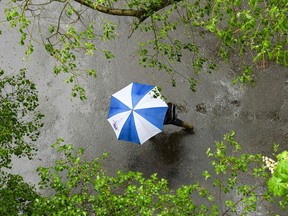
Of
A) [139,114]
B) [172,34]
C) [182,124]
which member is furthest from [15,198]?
[172,34]

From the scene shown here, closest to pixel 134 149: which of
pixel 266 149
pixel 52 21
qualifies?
pixel 266 149

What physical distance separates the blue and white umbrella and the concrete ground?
5.00 feet

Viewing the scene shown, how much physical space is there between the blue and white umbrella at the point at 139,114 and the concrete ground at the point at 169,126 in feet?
5.00

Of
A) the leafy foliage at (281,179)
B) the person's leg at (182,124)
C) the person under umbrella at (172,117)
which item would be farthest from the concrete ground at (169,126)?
the leafy foliage at (281,179)

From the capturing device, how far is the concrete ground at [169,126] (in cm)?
1220

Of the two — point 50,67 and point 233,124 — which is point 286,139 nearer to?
point 233,124

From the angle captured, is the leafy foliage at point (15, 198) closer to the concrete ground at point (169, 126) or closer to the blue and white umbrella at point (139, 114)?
the blue and white umbrella at point (139, 114)

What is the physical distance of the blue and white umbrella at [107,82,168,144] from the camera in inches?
430

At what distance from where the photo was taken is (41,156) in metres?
13.0

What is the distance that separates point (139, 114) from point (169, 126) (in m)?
1.90

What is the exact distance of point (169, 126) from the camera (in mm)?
12570

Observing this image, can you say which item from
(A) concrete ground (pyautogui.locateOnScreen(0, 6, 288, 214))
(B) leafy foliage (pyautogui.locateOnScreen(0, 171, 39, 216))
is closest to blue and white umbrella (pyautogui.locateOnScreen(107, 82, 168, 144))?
(A) concrete ground (pyautogui.locateOnScreen(0, 6, 288, 214))

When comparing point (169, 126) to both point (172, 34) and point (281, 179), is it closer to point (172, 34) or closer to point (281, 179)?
point (172, 34)

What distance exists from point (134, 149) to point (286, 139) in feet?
13.4
